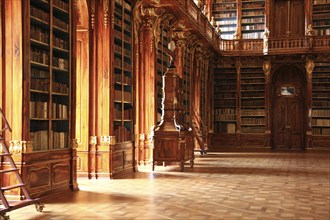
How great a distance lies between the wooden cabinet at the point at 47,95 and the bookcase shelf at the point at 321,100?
40.9 ft

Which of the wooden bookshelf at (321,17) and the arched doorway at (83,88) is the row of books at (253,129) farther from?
the arched doorway at (83,88)

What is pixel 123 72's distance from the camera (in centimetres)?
895

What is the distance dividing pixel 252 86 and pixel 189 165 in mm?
8213

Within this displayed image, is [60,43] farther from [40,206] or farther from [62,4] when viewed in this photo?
[40,206]

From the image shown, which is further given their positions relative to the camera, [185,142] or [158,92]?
[158,92]

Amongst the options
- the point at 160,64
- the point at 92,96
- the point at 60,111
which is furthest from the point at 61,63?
the point at 160,64

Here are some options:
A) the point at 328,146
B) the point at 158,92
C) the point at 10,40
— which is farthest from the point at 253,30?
the point at 10,40

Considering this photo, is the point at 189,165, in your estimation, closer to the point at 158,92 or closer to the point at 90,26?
the point at 158,92

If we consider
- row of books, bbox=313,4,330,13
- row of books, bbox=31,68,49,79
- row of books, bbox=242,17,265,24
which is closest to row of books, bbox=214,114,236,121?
row of books, bbox=242,17,265,24

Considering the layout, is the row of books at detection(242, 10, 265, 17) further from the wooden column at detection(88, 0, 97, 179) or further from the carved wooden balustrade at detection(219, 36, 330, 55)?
the wooden column at detection(88, 0, 97, 179)

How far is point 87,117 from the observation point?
8.02 meters

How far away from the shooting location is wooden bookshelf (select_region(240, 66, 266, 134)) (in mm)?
17828

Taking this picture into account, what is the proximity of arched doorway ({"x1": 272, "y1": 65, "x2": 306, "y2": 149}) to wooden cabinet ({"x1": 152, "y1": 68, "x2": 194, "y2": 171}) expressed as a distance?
9.19 meters

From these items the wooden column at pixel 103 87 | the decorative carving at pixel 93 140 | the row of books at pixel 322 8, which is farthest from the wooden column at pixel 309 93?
the decorative carving at pixel 93 140
